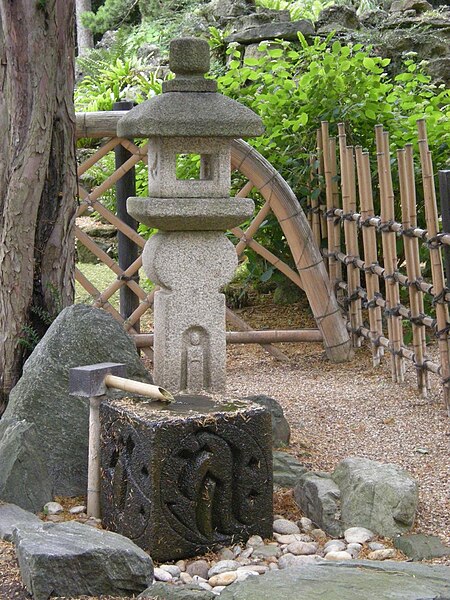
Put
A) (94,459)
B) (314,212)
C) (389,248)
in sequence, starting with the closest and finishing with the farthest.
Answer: (94,459) → (389,248) → (314,212)

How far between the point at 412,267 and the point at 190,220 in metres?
1.81

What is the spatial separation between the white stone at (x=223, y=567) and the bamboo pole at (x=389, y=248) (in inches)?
111

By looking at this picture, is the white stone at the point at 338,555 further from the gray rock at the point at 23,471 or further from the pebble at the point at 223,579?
the gray rock at the point at 23,471

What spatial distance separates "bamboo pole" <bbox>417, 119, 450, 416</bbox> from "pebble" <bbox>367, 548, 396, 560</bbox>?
5.91ft

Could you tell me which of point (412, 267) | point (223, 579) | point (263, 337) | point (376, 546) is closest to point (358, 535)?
point (376, 546)

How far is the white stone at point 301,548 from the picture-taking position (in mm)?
3486

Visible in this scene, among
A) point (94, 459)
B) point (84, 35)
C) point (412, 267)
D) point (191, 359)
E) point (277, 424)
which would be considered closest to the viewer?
point (94, 459)

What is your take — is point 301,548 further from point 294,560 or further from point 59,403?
point 59,403

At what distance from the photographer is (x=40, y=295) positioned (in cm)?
470

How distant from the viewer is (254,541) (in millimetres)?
3529

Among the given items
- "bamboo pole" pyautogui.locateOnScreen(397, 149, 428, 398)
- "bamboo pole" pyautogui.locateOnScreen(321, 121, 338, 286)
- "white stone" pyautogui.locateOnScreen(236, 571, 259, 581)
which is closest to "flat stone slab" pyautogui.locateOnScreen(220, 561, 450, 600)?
"white stone" pyautogui.locateOnScreen(236, 571, 259, 581)

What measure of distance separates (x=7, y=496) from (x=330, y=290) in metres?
3.40

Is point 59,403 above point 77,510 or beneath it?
above

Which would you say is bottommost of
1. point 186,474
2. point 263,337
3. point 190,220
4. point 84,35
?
point 186,474
